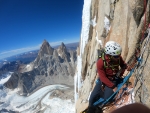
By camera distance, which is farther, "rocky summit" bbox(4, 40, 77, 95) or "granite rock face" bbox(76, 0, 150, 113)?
"rocky summit" bbox(4, 40, 77, 95)

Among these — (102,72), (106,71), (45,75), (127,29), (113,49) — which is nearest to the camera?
(113,49)

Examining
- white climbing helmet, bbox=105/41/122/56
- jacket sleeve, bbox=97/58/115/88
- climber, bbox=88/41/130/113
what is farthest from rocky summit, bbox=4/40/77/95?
white climbing helmet, bbox=105/41/122/56

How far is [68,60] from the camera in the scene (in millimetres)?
181250

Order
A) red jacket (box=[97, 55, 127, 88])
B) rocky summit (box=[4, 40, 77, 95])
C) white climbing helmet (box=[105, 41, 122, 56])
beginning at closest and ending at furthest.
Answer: white climbing helmet (box=[105, 41, 122, 56]) < red jacket (box=[97, 55, 127, 88]) < rocky summit (box=[4, 40, 77, 95])

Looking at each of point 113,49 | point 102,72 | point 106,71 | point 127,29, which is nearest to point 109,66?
point 106,71

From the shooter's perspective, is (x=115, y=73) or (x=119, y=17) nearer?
(x=115, y=73)

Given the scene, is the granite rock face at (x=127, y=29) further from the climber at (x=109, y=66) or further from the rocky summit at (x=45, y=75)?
the rocky summit at (x=45, y=75)

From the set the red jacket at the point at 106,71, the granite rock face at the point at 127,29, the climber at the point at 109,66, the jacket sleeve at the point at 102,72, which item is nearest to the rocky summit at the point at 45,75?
the granite rock face at the point at 127,29

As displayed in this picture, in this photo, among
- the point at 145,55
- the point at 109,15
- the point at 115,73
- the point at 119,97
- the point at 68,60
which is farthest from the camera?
the point at 68,60

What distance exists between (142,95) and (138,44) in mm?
4331

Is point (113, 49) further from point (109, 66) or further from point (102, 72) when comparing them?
point (102, 72)

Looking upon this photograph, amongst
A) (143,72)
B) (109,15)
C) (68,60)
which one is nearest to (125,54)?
(143,72)

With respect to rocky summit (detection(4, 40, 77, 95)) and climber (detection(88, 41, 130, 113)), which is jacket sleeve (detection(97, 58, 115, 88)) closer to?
climber (detection(88, 41, 130, 113))

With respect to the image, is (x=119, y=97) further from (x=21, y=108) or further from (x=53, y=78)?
(x=53, y=78)
